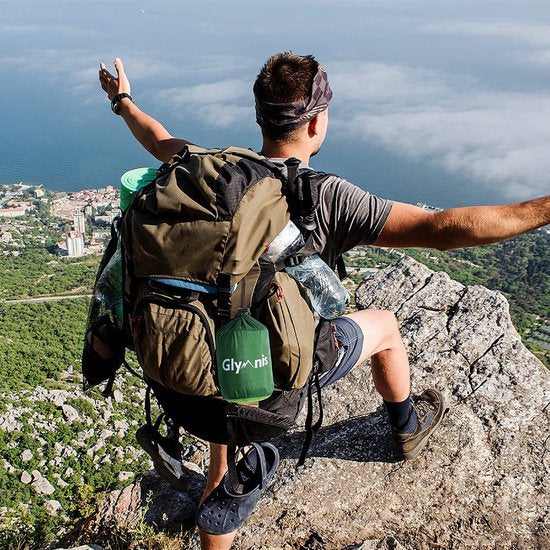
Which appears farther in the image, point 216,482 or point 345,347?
point 216,482

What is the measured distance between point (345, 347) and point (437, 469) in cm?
130

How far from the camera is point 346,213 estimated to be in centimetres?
213

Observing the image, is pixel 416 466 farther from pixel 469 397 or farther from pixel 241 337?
pixel 241 337

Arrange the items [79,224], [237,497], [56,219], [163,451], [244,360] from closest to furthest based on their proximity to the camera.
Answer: [244,360]
[237,497]
[163,451]
[79,224]
[56,219]

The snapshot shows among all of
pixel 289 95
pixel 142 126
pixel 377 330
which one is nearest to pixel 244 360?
pixel 289 95

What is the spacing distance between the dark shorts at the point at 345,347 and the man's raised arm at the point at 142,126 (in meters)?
1.21

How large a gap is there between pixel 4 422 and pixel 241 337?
15086 millimetres

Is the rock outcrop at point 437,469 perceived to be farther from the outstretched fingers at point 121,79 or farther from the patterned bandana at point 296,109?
the outstretched fingers at point 121,79

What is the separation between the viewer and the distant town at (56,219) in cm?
5856

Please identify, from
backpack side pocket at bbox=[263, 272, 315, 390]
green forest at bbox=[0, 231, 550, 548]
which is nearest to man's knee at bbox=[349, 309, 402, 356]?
backpack side pocket at bbox=[263, 272, 315, 390]

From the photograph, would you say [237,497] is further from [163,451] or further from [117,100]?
[117,100]

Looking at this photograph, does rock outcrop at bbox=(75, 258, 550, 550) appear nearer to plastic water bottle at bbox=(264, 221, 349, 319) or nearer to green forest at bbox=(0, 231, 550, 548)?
plastic water bottle at bbox=(264, 221, 349, 319)

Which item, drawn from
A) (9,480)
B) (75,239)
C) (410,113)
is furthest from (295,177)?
(410,113)

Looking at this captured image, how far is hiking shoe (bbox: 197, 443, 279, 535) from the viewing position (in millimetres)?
2568
